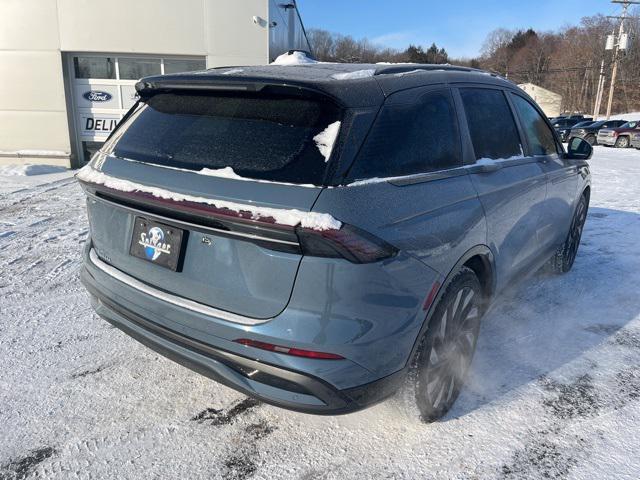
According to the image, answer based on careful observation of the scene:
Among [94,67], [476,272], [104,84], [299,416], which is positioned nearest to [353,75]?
[476,272]

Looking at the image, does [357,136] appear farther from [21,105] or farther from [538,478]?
[21,105]

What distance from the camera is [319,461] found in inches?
89.2

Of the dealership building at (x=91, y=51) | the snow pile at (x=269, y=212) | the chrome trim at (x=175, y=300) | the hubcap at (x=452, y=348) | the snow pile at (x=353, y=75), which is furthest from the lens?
the dealership building at (x=91, y=51)

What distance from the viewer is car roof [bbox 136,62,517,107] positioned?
2.00 metres

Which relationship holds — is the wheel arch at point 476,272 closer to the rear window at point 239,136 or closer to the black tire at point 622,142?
the rear window at point 239,136

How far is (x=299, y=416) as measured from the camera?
101 inches

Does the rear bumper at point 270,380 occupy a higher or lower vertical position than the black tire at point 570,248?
higher

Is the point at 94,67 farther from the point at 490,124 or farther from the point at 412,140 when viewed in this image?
the point at 412,140

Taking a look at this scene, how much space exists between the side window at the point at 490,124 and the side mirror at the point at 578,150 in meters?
1.08

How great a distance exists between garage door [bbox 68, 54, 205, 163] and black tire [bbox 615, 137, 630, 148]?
2182 cm

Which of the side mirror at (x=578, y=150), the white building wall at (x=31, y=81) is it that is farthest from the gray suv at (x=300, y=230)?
the white building wall at (x=31, y=81)

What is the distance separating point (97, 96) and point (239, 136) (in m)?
11.3

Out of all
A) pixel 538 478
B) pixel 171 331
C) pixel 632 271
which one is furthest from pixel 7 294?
pixel 632 271

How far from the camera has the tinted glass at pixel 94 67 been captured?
11.5 m
